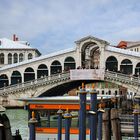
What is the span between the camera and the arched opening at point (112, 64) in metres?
20.4

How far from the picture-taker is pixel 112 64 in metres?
20.6

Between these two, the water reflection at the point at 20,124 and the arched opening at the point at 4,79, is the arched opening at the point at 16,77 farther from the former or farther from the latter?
the water reflection at the point at 20,124

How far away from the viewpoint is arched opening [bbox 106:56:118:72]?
66.9 ft

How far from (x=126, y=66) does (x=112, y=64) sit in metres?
0.67

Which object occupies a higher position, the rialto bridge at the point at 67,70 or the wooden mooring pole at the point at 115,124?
the rialto bridge at the point at 67,70

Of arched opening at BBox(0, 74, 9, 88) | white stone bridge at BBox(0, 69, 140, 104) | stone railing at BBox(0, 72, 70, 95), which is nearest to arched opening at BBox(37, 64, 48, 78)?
white stone bridge at BBox(0, 69, 140, 104)

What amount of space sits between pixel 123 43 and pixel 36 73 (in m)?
22.4

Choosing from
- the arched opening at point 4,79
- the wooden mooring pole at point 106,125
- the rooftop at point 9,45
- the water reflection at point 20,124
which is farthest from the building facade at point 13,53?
the wooden mooring pole at point 106,125

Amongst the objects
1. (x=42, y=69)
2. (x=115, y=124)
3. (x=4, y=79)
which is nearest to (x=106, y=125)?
(x=115, y=124)

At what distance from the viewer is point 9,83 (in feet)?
71.4

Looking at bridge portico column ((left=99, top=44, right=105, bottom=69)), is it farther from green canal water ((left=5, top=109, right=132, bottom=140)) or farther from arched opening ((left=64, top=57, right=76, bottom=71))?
green canal water ((left=5, top=109, right=132, bottom=140))

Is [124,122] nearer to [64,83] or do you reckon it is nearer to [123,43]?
[64,83]

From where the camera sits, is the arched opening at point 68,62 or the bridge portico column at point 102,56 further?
the arched opening at point 68,62

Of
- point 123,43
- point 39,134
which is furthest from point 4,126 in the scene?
point 123,43
